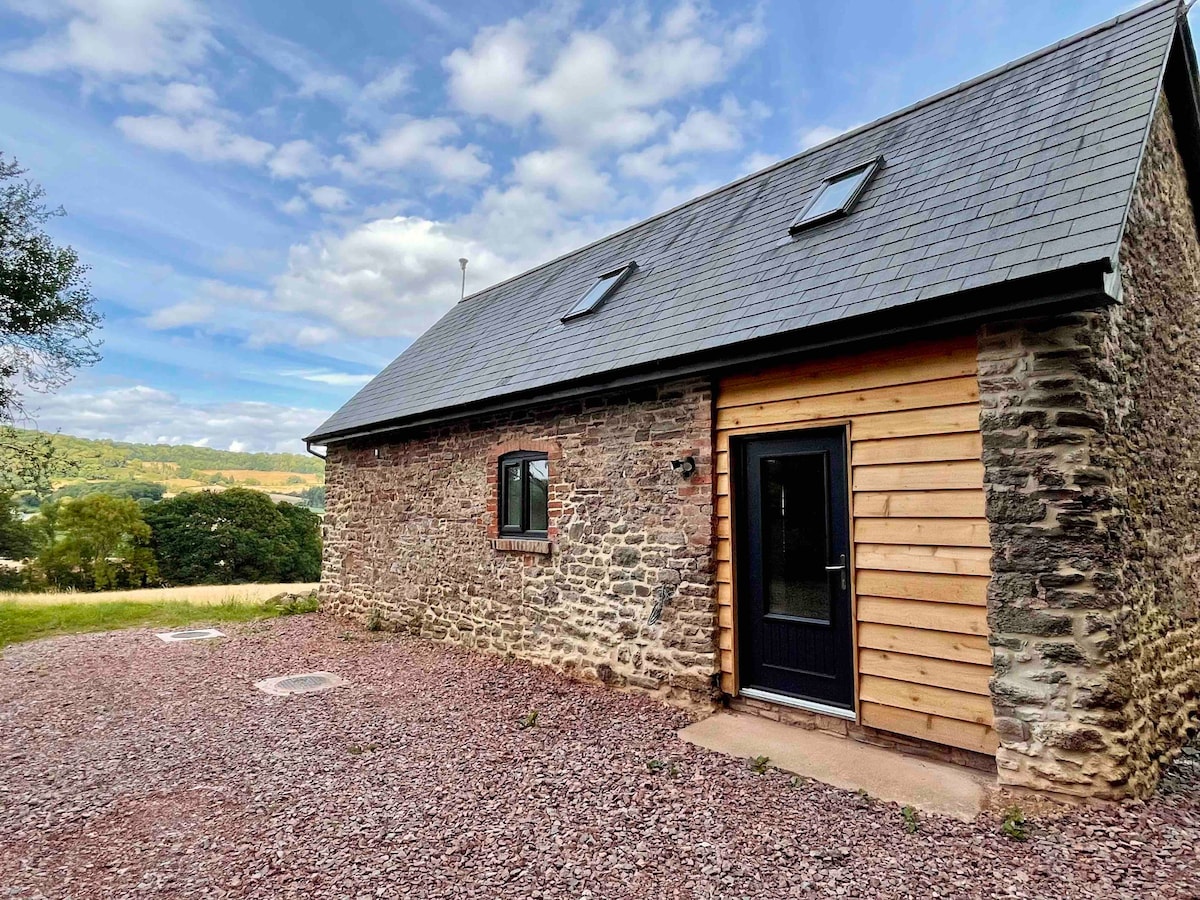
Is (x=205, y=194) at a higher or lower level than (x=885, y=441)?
higher

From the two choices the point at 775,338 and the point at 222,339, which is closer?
the point at 775,338

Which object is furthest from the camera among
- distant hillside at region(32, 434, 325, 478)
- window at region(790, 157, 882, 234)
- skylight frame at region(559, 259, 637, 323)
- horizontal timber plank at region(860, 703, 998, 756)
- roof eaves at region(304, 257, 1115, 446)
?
distant hillside at region(32, 434, 325, 478)

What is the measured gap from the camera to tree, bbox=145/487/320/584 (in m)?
25.4

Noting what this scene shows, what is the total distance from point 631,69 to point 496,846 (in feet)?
28.6

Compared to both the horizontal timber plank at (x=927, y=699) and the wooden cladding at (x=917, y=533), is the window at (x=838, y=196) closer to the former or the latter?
the wooden cladding at (x=917, y=533)

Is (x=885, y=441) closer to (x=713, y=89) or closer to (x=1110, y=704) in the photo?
(x=1110, y=704)

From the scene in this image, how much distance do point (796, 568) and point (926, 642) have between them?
3.59ft

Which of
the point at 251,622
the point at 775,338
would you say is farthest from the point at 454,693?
the point at 251,622

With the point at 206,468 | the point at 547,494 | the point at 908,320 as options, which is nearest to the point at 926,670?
the point at 908,320

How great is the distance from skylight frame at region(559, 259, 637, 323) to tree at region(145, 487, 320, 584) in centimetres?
2440

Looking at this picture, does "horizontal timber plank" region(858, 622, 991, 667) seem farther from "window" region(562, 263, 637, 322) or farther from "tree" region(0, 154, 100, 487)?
"tree" region(0, 154, 100, 487)

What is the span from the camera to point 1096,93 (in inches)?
192

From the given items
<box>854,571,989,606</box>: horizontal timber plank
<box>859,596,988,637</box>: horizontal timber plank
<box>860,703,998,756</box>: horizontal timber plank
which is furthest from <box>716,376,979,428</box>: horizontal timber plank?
<box>860,703,998,756</box>: horizontal timber plank

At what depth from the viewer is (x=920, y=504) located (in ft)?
13.8
